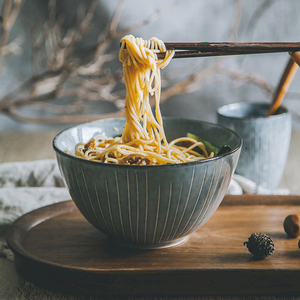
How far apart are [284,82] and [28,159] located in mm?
1362

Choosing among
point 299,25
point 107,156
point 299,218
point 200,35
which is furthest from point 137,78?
point 299,25

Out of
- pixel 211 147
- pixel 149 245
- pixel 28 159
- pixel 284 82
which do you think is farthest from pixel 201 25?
pixel 149 245

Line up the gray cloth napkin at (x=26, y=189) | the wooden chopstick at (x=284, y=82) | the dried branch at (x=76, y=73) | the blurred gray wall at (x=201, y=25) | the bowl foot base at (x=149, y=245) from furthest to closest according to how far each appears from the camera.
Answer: the blurred gray wall at (x=201, y=25), the dried branch at (x=76, y=73), the wooden chopstick at (x=284, y=82), the gray cloth napkin at (x=26, y=189), the bowl foot base at (x=149, y=245)

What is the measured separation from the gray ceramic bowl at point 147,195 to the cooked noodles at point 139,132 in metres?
0.12

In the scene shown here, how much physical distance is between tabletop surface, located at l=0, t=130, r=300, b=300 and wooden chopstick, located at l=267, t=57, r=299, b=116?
0.37 m

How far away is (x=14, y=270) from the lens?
0.92 metres

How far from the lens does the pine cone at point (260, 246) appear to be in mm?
833

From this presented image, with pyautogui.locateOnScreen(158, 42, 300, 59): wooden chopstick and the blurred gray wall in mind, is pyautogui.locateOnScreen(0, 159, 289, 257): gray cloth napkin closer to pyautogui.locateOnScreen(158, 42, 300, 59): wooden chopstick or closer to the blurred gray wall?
pyautogui.locateOnScreen(158, 42, 300, 59): wooden chopstick

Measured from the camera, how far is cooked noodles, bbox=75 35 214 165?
0.97 m

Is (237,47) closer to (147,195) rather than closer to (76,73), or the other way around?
(147,195)

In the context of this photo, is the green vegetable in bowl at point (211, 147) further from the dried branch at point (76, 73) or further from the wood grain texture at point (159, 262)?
the dried branch at point (76, 73)

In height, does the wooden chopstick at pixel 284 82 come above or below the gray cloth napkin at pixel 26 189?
above

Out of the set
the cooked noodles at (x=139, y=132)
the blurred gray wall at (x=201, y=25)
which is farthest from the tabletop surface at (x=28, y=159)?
the blurred gray wall at (x=201, y=25)

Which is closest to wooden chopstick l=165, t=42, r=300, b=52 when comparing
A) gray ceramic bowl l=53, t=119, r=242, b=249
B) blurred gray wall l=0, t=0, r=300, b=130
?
gray ceramic bowl l=53, t=119, r=242, b=249
